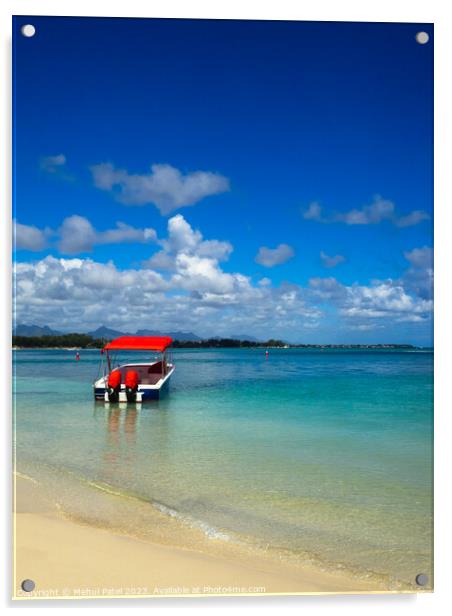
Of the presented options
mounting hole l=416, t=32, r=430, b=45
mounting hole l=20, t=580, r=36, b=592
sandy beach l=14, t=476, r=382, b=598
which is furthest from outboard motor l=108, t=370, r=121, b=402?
mounting hole l=416, t=32, r=430, b=45

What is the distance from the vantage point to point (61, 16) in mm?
2400

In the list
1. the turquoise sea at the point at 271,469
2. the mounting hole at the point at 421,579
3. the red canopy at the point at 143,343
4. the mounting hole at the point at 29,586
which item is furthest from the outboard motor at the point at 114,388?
the mounting hole at the point at 421,579

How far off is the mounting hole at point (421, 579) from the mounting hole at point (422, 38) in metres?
2.41

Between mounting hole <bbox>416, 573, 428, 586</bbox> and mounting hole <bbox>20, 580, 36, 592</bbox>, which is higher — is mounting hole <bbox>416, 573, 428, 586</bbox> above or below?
below

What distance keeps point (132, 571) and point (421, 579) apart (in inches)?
48.2

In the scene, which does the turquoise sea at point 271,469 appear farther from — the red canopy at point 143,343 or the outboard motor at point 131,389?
the red canopy at point 143,343

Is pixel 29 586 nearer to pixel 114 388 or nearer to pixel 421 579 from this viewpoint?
pixel 421 579

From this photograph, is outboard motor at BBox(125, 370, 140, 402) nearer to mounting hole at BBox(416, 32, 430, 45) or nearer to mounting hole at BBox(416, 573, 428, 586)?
mounting hole at BBox(416, 573, 428, 586)

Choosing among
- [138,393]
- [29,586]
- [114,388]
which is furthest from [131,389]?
[29,586]

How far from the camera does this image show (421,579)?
2246mm

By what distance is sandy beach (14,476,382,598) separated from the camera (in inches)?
83.2

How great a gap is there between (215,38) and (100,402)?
19.7 feet

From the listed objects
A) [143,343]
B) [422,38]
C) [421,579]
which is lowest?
[421,579]

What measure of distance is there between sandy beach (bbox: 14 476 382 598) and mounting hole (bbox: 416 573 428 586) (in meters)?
0.22
